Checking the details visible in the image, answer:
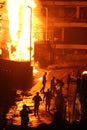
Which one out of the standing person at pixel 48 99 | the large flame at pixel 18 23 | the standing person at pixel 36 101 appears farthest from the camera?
the large flame at pixel 18 23

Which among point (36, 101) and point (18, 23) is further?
point (18, 23)

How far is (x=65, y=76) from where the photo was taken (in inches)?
1324

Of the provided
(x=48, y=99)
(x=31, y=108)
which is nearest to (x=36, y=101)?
(x=48, y=99)

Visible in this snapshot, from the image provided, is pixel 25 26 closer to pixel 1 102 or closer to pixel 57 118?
pixel 1 102

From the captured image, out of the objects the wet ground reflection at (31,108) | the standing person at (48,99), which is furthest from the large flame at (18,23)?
the standing person at (48,99)

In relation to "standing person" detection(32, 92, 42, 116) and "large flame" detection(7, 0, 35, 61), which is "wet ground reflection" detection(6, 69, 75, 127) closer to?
"standing person" detection(32, 92, 42, 116)

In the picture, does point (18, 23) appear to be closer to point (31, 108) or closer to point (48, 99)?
point (31, 108)

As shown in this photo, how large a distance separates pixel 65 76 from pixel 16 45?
926 cm

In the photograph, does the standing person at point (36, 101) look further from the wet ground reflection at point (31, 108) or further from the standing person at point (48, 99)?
the standing person at point (48, 99)

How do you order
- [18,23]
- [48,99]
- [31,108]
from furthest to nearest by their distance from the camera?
[18,23], [31,108], [48,99]

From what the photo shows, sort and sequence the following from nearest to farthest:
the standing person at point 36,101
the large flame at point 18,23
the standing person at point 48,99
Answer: the standing person at point 36,101 → the standing person at point 48,99 → the large flame at point 18,23

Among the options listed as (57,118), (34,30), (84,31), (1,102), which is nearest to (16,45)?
(34,30)

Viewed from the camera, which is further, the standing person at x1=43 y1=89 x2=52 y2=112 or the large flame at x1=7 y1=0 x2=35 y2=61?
the large flame at x1=7 y1=0 x2=35 y2=61

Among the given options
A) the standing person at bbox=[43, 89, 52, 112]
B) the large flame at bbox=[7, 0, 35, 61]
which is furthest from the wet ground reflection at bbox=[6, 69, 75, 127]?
the large flame at bbox=[7, 0, 35, 61]
